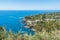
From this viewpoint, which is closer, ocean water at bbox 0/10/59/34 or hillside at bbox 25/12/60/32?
hillside at bbox 25/12/60/32

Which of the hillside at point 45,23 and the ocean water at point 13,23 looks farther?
the ocean water at point 13,23

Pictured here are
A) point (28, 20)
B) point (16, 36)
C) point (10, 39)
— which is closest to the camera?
point (10, 39)

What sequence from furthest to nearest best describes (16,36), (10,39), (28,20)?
(28,20) → (16,36) → (10,39)

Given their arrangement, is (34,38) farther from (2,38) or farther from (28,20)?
(28,20)

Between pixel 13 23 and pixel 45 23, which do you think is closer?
pixel 45 23

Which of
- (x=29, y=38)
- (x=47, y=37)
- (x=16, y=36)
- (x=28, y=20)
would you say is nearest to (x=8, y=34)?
(x=16, y=36)

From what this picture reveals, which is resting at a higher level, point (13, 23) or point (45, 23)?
point (45, 23)

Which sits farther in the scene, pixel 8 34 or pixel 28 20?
pixel 28 20

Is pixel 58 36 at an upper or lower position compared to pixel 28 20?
upper

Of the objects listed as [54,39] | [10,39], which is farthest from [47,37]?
[10,39]
